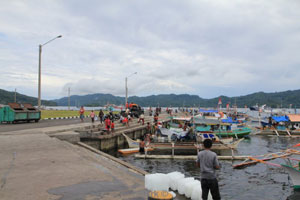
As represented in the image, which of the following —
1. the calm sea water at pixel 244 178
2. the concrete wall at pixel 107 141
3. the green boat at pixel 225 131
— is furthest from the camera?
the green boat at pixel 225 131

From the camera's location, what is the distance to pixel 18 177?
801cm

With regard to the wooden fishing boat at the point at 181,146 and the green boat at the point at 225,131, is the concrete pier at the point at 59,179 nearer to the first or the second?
the wooden fishing boat at the point at 181,146

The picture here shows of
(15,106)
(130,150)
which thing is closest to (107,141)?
(130,150)

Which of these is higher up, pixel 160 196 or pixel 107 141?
pixel 160 196

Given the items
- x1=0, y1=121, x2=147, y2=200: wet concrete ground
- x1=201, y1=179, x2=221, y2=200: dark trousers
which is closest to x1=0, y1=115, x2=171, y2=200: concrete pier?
x1=0, y1=121, x2=147, y2=200: wet concrete ground

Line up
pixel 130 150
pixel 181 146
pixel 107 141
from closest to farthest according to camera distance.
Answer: pixel 181 146
pixel 130 150
pixel 107 141

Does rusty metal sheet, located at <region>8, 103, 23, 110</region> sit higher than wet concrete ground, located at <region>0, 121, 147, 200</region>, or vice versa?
rusty metal sheet, located at <region>8, 103, 23, 110</region>

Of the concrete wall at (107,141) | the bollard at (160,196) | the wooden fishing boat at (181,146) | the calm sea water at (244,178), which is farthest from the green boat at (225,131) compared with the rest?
the bollard at (160,196)

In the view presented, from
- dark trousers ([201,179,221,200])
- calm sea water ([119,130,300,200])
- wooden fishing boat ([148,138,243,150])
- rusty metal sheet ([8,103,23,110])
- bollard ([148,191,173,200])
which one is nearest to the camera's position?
bollard ([148,191,173,200])

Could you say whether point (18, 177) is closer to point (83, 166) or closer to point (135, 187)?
point (83, 166)

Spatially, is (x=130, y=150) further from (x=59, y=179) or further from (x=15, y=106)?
(x=59, y=179)

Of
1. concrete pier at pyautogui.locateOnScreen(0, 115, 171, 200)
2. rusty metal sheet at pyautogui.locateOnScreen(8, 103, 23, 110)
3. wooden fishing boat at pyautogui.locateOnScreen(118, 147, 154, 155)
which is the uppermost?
rusty metal sheet at pyautogui.locateOnScreen(8, 103, 23, 110)

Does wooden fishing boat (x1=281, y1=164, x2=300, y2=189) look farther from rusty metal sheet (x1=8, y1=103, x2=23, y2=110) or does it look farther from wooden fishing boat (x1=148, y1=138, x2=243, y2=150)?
rusty metal sheet (x1=8, y1=103, x2=23, y2=110)

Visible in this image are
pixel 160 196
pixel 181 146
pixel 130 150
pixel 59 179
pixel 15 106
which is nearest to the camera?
pixel 160 196
